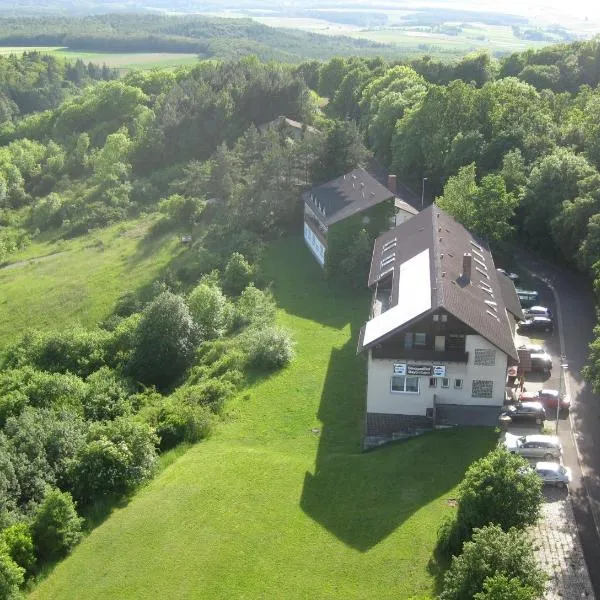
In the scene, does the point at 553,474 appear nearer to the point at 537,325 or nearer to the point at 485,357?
the point at 485,357

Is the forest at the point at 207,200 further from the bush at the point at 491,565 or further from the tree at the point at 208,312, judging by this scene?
the bush at the point at 491,565

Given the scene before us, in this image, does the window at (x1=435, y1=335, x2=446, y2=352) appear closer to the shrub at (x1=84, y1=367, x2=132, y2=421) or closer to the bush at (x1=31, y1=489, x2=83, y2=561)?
the shrub at (x1=84, y1=367, x2=132, y2=421)

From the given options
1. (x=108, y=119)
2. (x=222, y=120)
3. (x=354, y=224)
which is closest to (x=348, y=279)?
(x=354, y=224)

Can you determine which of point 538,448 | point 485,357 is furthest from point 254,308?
point 538,448

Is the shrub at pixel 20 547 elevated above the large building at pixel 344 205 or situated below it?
below

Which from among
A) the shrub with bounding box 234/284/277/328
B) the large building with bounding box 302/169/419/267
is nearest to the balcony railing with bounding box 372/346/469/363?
the shrub with bounding box 234/284/277/328

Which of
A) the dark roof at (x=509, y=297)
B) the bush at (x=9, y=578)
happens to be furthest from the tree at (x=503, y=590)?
the dark roof at (x=509, y=297)
